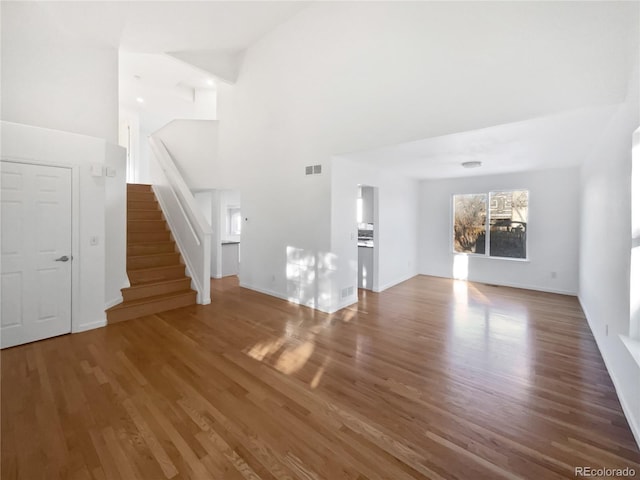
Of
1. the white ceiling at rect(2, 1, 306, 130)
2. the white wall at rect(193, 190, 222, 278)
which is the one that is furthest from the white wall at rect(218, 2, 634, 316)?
the white wall at rect(193, 190, 222, 278)

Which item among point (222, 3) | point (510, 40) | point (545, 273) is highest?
point (222, 3)

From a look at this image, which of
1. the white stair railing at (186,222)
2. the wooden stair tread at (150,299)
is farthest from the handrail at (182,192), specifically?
the wooden stair tread at (150,299)

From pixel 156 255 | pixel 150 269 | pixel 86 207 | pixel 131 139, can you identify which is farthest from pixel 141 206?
pixel 131 139

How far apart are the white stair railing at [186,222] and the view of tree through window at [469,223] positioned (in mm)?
5705

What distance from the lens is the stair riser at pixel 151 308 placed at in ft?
13.3

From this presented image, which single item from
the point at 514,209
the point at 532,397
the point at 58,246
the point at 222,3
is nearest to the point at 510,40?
the point at 532,397

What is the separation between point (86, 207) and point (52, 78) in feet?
5.92

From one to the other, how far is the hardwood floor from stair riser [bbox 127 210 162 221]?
2.78 m

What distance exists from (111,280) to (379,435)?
4262mm

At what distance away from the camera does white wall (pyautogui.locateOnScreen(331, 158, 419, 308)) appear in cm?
455

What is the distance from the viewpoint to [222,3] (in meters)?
3.93

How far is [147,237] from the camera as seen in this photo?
217 inches

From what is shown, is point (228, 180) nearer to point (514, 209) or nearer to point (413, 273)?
point (413, 273)

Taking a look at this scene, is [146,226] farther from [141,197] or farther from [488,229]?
[488,229]
